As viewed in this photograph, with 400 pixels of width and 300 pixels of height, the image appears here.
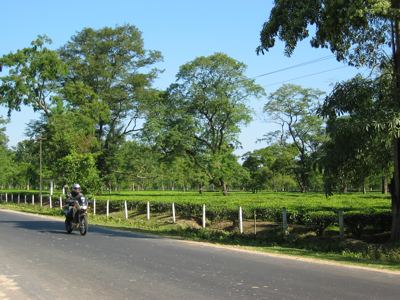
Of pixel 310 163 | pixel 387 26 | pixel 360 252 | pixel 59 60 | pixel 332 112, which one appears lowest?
pixel 360 252

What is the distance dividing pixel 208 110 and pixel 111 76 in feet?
39.7

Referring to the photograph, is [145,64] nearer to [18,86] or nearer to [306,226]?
[18,86]

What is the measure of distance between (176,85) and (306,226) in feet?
142

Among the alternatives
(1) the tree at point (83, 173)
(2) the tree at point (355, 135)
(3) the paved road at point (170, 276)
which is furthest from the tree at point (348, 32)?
(1) the tree at point (83, 173)

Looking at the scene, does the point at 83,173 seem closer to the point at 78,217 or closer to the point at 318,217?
the point at 78,217

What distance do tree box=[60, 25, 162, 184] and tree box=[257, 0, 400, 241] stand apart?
4220 centimetres

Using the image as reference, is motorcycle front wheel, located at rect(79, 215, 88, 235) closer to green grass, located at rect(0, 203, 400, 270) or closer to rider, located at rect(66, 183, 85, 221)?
rider, located at rect(66, 183, 85, 221)

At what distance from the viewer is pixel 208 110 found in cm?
5972

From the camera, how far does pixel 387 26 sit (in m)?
15.7

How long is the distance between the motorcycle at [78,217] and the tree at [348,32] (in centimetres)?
866

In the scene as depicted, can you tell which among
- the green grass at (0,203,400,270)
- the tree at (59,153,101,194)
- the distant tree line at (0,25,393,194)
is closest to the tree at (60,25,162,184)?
the distant tree line at (0,25,393,194)

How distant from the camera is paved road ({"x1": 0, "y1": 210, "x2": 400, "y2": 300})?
813 cm

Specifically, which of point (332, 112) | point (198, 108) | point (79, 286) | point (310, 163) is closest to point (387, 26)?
point (332, 112)

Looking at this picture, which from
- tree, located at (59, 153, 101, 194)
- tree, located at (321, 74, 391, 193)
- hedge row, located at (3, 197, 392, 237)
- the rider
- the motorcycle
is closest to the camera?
tree, located at (321, 74, 391, 193)
